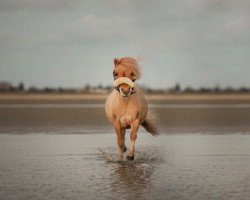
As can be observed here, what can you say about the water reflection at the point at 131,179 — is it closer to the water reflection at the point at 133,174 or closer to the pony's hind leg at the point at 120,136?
the water reflection at the point at 133,174

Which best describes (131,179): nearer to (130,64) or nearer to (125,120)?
(125,120)

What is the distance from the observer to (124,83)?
9.84 m

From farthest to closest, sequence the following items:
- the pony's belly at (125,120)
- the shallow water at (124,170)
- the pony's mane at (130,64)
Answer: the pony's belly at (125,120) → the pony's mane at (130,64) → the shallow water at (124,170)

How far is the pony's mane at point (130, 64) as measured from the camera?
32.9 feet

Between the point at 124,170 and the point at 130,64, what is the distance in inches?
74.3

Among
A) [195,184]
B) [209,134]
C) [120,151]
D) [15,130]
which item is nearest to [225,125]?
[209,134]

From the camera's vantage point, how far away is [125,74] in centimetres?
993

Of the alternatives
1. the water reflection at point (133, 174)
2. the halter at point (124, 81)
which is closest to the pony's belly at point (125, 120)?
the halter at point (124, 81)

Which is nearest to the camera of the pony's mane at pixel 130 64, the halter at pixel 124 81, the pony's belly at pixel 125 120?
→ the halter at pixel 124 81

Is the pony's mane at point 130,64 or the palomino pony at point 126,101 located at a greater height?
the pony's mane at point 130,64

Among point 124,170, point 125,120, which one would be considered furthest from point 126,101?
point 124,170

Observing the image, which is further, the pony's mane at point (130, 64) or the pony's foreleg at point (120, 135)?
the pony's foreleg at point (120, 135)

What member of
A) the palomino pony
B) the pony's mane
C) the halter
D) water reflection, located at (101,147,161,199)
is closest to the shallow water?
water reflection, located at (101,147,161,199)

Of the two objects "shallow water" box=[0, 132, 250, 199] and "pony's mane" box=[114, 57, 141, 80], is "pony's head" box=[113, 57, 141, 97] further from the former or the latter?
"shallow water" box=[0, 132, 250, 199]
